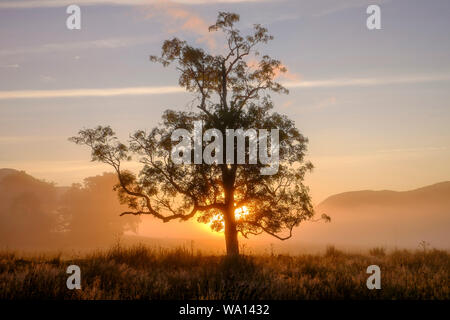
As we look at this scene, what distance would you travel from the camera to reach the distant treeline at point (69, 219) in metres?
70.9

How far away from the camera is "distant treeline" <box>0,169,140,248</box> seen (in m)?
70.9

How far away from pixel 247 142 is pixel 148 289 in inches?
414
